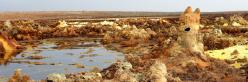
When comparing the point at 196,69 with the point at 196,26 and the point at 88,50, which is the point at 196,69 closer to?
the point at 196,26

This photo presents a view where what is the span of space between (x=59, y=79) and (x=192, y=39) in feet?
29.7

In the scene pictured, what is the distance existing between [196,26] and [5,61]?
12202 mm

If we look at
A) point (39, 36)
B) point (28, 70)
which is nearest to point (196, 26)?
point (28, 70)

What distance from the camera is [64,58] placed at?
3134 cm

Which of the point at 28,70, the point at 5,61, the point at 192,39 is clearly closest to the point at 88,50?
the point at 5,61

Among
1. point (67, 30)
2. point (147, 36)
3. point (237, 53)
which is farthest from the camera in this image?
point (67, 30)

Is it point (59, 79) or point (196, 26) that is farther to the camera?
point (196, 26)

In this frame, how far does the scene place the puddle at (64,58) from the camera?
2581 centimetres

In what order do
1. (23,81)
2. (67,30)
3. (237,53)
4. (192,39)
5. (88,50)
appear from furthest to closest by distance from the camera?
(67,30), (88,50), (237,53), (192,39), (23,81)

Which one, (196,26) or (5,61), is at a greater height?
(196,26)

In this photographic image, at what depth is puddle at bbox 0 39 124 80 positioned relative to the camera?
25.8 m

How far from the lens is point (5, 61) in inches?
1199

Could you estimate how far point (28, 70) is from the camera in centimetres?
2598

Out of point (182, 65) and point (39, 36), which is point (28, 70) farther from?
point (39, 36)
